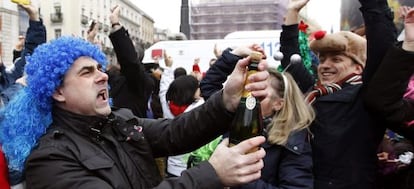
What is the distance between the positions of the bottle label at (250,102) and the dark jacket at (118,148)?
0.22 m

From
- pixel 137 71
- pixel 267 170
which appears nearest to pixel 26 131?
pixel 267 170

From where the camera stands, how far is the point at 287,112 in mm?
2348

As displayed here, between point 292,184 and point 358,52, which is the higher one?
point 358,52

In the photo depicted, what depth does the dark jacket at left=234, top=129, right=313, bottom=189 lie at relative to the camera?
2121 mm

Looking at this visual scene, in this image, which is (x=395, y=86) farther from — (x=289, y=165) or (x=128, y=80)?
(x=128, y=80)

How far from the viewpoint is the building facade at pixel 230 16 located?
15.9 m

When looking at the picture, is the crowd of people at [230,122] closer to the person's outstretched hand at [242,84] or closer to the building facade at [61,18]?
the person's outstretched hand at [242,84]

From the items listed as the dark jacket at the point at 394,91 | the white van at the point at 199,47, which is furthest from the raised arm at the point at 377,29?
the white van at the point at 199,47

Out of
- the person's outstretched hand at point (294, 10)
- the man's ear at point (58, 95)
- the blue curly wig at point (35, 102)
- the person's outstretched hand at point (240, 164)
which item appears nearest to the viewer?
the person's outstretched hand at point (240, 164)

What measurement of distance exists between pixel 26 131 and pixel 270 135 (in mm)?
1173

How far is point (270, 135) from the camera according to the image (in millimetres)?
2225

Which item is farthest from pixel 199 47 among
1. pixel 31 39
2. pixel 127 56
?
pixel 31 39

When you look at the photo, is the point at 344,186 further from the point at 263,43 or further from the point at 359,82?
the point at 263,43

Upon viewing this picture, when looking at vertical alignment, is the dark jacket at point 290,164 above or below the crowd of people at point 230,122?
below
